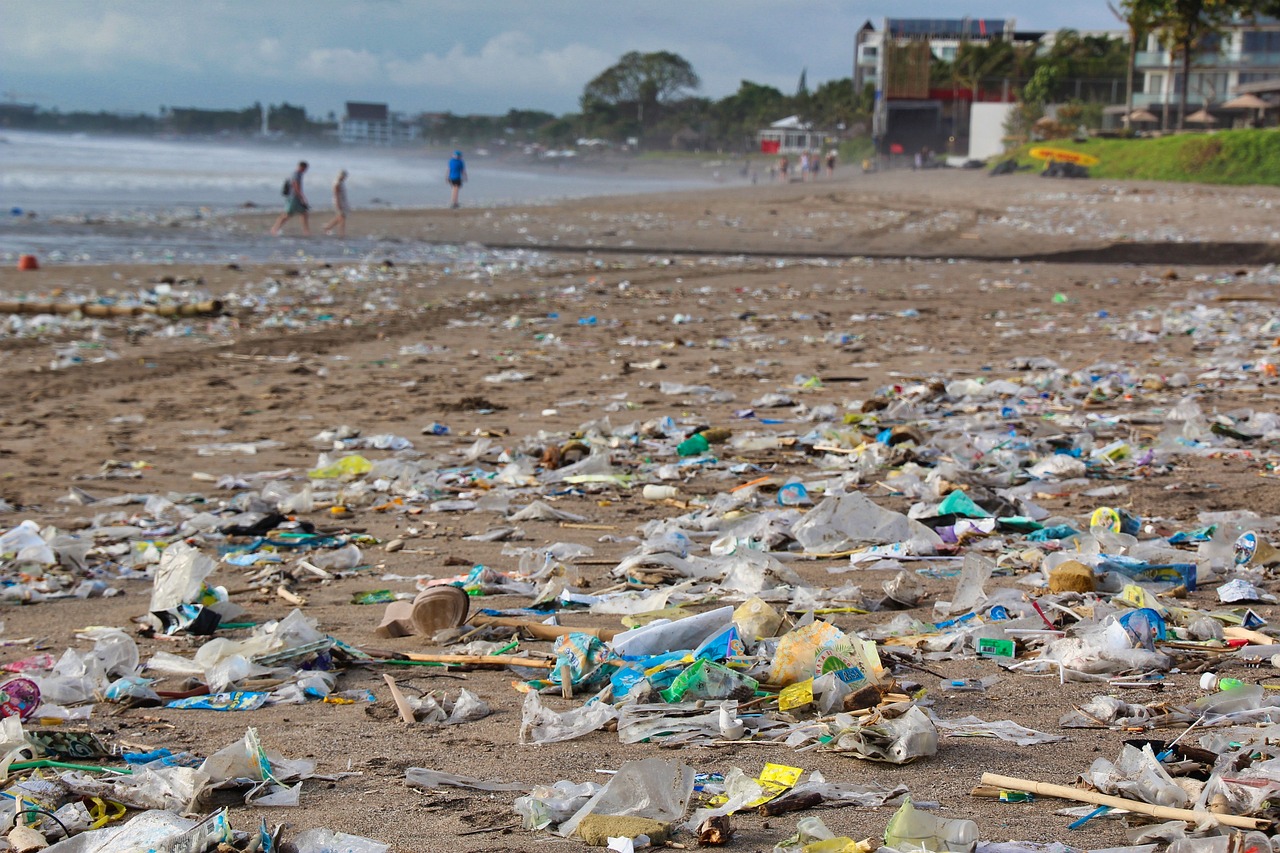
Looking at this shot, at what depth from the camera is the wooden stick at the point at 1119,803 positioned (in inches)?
72.6

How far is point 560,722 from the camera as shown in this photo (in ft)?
8.39

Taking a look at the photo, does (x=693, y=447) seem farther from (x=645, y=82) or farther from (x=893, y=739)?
(x=645, y=82)

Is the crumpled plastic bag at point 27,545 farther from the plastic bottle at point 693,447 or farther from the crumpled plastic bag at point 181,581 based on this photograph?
the plastic bottle at point 693,447

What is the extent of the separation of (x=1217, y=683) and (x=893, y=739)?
84 cm

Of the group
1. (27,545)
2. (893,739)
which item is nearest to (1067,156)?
(27,545)

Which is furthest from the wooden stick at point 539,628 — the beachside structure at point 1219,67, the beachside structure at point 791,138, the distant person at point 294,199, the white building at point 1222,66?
the beachside structure at point 791,138

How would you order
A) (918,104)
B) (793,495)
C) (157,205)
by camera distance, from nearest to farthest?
1. (793,495)
2. (157,205)
3. (918,104)

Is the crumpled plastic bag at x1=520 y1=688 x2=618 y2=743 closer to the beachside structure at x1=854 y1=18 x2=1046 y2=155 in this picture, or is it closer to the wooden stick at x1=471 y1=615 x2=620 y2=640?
the wooden stick at x1=471 y1=615 x2=620 y2=640

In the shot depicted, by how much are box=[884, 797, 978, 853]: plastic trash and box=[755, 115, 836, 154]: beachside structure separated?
248 ft

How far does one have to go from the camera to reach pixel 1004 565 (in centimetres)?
373

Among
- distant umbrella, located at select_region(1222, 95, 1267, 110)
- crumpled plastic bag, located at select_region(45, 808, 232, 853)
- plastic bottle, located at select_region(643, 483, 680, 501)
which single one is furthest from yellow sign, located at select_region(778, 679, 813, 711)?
distant umbrella, located at select_region(1222, 95, 1267, 110)

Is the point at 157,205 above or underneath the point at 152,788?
above

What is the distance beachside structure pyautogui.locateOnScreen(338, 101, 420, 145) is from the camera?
14888 centimetres

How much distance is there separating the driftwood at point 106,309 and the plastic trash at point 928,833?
10567mm
